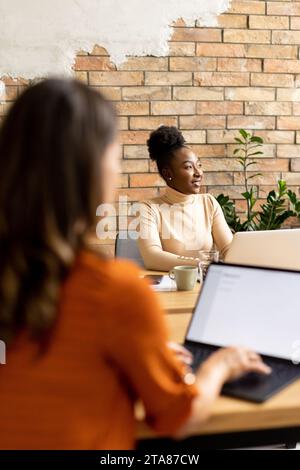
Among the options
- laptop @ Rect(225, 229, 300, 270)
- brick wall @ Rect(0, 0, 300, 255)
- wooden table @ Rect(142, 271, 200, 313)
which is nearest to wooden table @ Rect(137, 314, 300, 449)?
wooden table @ Rect(142, 271, 200, 313)

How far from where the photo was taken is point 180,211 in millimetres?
2918

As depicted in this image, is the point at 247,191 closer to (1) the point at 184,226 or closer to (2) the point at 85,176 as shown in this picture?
(1) the point at 184,226

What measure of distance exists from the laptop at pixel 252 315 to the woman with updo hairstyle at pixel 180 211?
4.39 feet

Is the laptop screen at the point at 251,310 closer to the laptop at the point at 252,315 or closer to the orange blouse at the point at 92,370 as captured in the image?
the laptop at the point at 252,315

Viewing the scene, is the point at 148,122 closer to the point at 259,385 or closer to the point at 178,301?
the point at 178,301

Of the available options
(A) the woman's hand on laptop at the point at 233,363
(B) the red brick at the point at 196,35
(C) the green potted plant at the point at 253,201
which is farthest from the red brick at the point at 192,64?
(A) the woman's hand on laptop at the point at 233,363

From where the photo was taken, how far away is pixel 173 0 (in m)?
3.53

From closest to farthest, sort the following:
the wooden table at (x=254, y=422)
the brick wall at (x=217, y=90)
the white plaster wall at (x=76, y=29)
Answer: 1. the wooden table at (x=254, y=422)
2. the white plaster wall at (x=76, y=29)
3. the brick wall at (x=217, y=90)

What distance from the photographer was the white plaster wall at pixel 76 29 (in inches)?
133

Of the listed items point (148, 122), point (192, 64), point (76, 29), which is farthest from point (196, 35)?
point (76, 29)

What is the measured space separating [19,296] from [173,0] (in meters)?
3.00

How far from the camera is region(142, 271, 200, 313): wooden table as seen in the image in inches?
73.6

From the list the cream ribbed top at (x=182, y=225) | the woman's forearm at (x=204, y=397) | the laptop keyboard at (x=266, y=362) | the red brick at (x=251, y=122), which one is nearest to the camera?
the woman's forearm at (x=204, y=397)

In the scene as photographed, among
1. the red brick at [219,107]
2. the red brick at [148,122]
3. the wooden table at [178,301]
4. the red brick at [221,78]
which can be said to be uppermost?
the red brick at [221,78]
